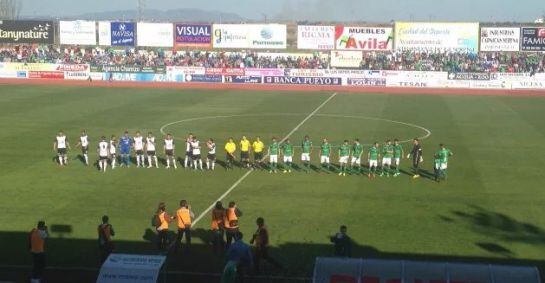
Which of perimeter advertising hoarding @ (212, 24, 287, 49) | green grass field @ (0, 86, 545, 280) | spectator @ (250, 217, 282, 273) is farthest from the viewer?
perimeter advertising hoarding @ (212, 24, 287, 49)

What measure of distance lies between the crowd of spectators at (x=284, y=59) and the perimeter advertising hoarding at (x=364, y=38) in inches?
48.5

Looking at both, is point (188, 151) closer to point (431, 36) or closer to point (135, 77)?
point (135, 77)

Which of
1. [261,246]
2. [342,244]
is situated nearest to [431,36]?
[342,244]

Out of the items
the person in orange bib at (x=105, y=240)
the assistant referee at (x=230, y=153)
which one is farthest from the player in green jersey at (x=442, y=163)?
the person in orange bib at (x=105, y=240)

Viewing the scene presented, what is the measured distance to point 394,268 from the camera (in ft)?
35.4

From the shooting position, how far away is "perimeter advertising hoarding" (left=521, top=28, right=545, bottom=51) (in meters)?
61.6

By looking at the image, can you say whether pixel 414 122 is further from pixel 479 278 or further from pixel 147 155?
pixel 479 278

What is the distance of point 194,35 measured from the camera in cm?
6694

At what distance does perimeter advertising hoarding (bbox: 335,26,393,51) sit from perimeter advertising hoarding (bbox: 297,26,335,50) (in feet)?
2.18

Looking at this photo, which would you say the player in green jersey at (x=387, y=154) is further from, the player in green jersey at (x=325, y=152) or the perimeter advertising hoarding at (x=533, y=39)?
the perimeter advertising hoarding at (x=533, y=39)

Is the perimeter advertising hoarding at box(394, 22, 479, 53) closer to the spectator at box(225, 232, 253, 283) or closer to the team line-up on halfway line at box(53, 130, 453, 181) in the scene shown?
the team line-up on halfway line at box(53, 130, 453, 181)

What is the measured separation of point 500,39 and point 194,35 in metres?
27.5

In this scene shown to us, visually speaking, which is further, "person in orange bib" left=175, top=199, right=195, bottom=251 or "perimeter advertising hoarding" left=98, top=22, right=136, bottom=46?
"perimeter advertising hoarding" left=98, top=22, right=136, bottom=46

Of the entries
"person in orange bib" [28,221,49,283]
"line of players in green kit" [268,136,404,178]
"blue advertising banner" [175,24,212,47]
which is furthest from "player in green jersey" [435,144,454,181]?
"blue advertising banner" [175,24,212,47]
